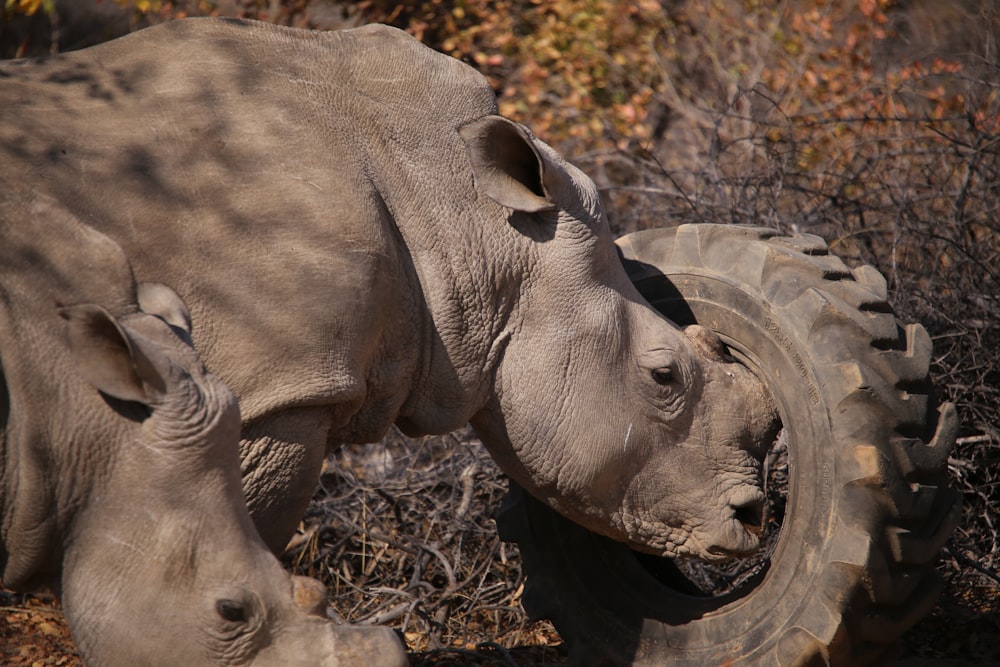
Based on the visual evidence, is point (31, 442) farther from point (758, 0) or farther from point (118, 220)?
point (758, 0)

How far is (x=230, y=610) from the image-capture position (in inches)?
99.5

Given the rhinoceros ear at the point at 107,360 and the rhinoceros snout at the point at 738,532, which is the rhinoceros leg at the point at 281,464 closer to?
the rhinoceros ear at the point at 107,360

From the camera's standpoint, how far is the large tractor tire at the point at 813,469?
138 inches

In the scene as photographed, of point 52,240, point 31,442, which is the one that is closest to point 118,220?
point 52,240

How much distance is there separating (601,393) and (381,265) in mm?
895

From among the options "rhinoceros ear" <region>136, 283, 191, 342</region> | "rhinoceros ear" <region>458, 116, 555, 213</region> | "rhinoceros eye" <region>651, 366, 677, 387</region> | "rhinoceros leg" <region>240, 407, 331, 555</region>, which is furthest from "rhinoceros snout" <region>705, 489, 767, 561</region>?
"rhinoceros ear" <region>136, 283, 191, 342</region>

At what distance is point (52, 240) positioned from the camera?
2.73m

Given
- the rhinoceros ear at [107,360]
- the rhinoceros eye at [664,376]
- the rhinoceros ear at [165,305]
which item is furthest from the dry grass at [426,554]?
the rhinoceros ear at [107,360]

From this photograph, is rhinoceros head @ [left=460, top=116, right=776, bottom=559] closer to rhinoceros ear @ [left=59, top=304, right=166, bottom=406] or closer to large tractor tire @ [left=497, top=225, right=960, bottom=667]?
large tractor tire @ [left=497, top=225, right=960, bottom=667]

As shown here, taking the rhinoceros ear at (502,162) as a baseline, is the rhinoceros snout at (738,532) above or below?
below

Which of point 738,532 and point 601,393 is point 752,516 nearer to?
point 738,532

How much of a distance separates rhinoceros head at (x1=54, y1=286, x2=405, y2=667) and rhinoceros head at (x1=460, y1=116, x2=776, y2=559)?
1.26 meters

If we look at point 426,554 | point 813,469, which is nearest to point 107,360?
point 813,469

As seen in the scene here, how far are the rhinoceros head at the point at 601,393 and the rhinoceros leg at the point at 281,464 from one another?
74 centimetres
